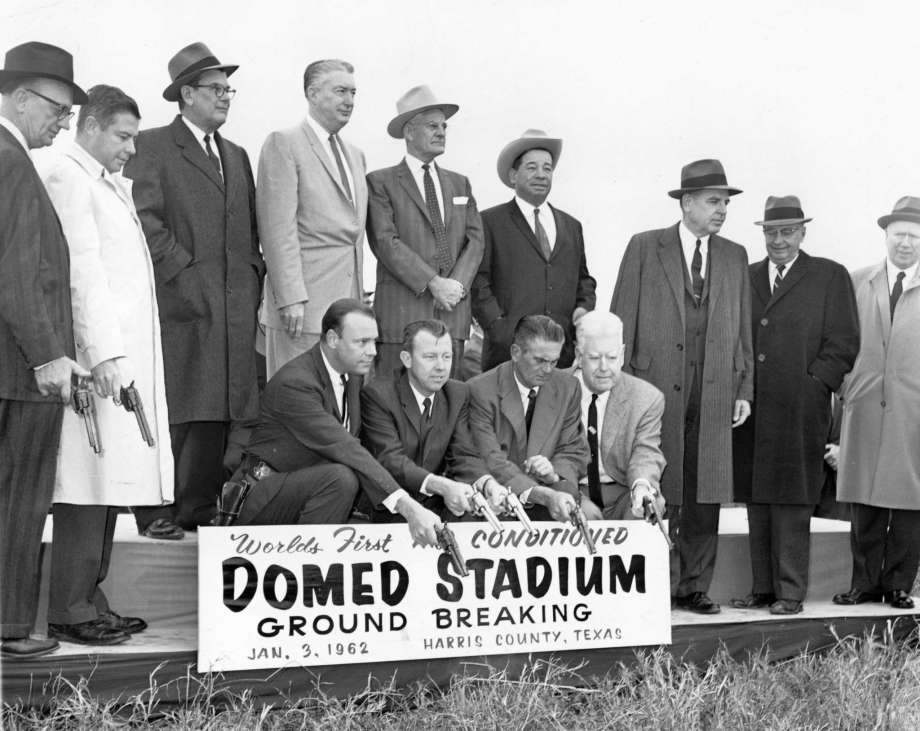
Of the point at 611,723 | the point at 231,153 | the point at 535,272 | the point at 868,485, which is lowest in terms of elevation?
the point at 611,723

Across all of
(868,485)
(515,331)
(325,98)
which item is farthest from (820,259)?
(325,98)

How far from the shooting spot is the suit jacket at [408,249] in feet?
17.1

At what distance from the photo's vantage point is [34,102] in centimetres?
403

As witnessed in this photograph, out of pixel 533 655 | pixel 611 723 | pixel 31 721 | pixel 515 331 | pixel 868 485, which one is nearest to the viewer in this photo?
pixel 31 721

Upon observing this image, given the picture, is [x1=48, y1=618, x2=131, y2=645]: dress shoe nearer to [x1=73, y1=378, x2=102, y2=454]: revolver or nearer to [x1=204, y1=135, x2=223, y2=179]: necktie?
[x1=73, y1=378, x2=102, y2=454]: revolver

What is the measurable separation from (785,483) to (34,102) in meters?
3.40

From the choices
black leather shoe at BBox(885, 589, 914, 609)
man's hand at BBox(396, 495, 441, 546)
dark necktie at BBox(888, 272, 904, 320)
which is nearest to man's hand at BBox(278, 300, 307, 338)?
man's hand at BBox(396, 495, 441, 546)

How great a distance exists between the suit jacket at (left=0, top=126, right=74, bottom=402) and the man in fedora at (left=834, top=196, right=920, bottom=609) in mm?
3573

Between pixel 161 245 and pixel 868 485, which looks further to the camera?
pixel 868 485

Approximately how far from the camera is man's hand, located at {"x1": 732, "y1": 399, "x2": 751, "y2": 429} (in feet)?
18.1

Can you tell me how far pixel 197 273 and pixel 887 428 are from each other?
3.15m

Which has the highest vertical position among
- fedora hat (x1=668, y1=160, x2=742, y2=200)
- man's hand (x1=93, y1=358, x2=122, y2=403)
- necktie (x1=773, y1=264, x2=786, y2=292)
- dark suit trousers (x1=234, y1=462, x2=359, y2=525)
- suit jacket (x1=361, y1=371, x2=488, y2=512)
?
fedora hat (x1=668, y1=160, x2=742, y2=200)

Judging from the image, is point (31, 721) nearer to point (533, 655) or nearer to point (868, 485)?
point (533, 655)

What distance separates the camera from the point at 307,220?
201 inches
